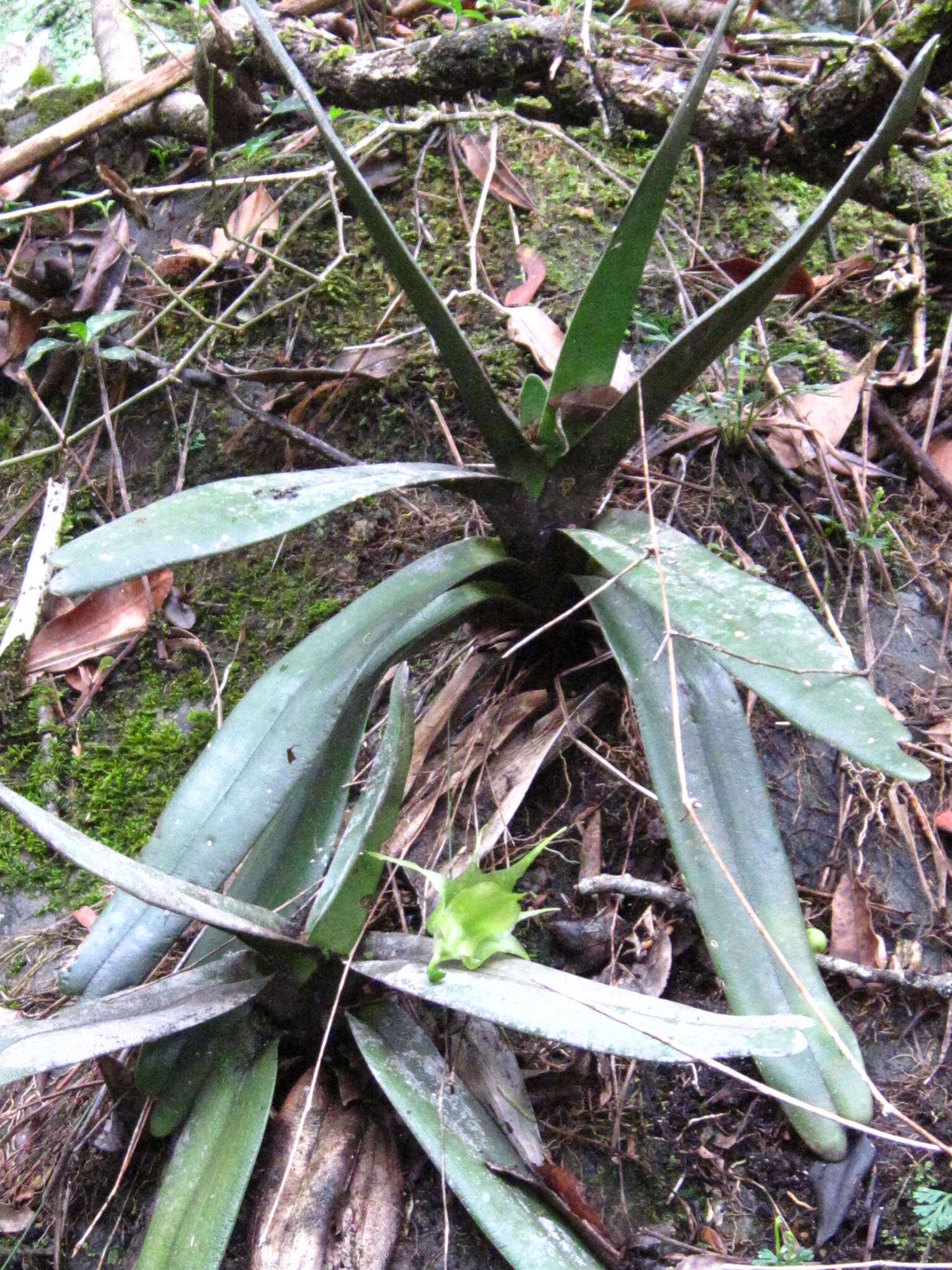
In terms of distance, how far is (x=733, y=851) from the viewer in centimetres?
86

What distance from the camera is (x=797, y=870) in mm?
1062

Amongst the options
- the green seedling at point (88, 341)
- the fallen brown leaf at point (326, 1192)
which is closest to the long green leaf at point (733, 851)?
the fallen brown leaf at point (326, 1192)

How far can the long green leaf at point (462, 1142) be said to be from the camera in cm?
72

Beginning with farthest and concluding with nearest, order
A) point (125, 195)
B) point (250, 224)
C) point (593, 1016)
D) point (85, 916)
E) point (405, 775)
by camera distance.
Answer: point (250, 224)
point (125, 195)
point (85, 916)
point (405, 775)
point (593, 1016)

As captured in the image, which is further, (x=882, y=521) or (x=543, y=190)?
(x=543, y=190)

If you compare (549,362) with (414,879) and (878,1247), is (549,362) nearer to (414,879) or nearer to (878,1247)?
(414,879)

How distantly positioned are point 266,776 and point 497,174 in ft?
4.53

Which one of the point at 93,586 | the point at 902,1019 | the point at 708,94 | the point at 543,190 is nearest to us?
the point at 93,586

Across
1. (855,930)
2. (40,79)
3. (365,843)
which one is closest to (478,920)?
(365,843)

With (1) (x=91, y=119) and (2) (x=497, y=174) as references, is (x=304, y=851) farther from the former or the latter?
(1) (x=91, y=119)

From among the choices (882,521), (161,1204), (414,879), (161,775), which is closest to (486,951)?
(414,879)

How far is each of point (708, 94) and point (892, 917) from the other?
1.28 meters

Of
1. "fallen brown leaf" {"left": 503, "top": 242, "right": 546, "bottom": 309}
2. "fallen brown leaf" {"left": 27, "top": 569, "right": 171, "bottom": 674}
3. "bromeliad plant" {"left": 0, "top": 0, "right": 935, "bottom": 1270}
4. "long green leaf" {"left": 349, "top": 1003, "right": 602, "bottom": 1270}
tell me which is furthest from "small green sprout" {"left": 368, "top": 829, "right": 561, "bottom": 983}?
"fallen brown leaf" {"left": 503, "top": 242, "right": 546, "bottom": 309}

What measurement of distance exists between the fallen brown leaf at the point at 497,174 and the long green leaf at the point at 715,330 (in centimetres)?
91
